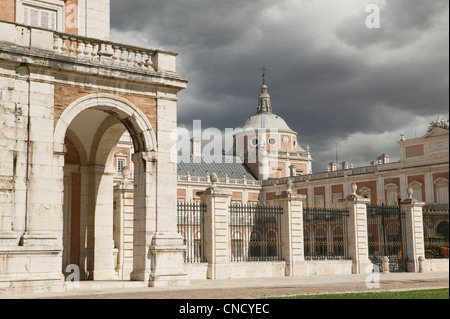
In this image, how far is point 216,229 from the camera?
61.7 ft

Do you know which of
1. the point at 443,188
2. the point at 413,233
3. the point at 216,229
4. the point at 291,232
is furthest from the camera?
the point at 413,233

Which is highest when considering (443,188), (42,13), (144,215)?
(42,13)

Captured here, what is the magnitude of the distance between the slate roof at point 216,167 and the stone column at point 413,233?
1679 inches

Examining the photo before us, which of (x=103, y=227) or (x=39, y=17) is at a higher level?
(x=39, y=17)

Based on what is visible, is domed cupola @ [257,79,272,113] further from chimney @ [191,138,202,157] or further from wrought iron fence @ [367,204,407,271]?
wrought iron fence @ [367,204,407,271]

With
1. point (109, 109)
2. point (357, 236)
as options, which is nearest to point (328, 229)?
point (357, 236)

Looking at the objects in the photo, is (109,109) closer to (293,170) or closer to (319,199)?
(319,199)

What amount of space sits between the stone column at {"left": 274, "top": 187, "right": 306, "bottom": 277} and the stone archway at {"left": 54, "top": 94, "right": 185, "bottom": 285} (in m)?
6.28

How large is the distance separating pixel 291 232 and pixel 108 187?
22.1 feet

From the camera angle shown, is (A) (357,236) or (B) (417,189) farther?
(B) (417,189)

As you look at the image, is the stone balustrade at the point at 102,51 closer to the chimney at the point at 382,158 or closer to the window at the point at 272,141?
the chimney at the point at 382,158

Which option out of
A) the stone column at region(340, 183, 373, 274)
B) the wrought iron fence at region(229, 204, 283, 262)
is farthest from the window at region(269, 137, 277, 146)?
the wrought iron fence at region(229, 204, 283, 262)

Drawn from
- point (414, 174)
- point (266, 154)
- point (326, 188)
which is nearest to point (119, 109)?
point (414, 174)

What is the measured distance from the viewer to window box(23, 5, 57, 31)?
1642 cm
